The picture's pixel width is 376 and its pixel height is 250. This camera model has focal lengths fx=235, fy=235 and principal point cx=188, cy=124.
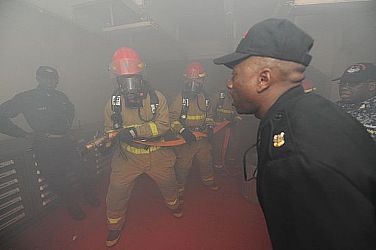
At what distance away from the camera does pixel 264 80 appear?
1.05m

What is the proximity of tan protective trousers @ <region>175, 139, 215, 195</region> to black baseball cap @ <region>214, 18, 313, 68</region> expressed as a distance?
298 centimetres

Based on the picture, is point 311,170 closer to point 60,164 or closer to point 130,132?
point 130,132

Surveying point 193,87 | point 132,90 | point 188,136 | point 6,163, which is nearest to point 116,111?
point 132,90

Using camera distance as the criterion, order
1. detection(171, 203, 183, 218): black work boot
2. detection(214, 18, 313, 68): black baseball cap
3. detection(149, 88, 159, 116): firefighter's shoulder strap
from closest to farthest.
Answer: detection(214, 18, 313, 68): black baseball cap < detection(149, 88, 159, 116): firefighter's shoulder strap < detection(171, 203, 183, 218): black work boot

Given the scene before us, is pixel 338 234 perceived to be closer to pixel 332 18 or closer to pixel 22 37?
pixel 22 37

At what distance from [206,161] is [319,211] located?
3379mm

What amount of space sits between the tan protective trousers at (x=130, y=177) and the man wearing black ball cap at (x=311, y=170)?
2214mm

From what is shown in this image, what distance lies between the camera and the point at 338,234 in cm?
74

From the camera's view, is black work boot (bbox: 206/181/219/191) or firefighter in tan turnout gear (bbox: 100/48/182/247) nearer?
firefighter in tan turnout gear (bbox: 100/48/182/247)

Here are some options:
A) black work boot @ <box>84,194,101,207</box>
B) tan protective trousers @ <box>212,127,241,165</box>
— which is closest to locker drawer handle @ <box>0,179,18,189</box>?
black work boot @ <box>84,194,101,207</box>

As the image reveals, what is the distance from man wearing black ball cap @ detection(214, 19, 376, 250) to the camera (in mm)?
723

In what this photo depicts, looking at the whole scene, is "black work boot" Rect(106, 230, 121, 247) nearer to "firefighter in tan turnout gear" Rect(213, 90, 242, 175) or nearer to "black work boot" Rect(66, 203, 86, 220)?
"black work boot" Rect(66, 203, 86, 220)

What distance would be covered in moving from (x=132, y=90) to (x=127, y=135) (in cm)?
56

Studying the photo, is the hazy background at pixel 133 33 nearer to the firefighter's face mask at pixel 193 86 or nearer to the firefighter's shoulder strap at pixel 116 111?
the firefighter's face mask at pixel 193 86
